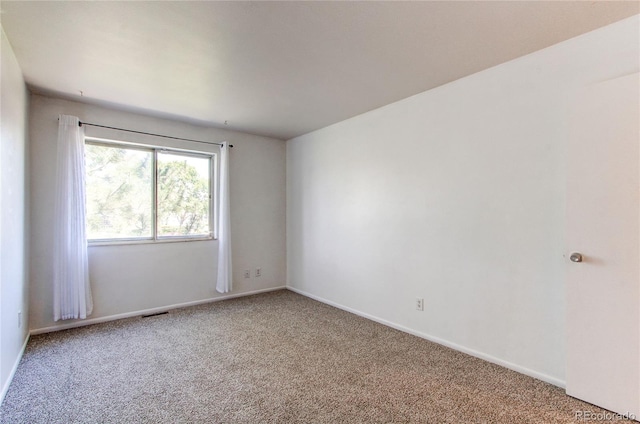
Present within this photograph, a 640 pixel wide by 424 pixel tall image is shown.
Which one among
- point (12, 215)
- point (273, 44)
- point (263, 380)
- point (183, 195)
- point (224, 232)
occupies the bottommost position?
point (263, 380)

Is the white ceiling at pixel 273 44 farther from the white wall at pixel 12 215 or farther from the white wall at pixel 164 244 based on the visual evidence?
the white wall at pixel 164 244

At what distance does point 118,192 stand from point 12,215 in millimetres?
1296

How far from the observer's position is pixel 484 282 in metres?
2.53

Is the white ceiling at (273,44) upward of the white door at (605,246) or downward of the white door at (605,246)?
→ upward

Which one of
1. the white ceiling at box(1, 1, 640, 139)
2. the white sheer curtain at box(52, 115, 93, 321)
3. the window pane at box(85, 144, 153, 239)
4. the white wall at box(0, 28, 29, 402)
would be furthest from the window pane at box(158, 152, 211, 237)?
the white wall at box(0, 28, 29, 402)

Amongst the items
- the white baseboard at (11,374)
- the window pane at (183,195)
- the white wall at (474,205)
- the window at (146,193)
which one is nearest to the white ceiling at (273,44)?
the white wall at (474,205)

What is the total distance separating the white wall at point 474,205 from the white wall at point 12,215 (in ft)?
9.40

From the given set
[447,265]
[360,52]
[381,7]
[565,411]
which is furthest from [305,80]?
[565,411]

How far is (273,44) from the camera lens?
6.95 ft

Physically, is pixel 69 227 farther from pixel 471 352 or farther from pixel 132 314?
pixel 471 352

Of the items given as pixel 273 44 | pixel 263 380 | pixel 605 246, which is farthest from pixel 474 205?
pixel 263 380

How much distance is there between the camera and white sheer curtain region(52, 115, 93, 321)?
3082 mm

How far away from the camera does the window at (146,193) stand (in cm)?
347

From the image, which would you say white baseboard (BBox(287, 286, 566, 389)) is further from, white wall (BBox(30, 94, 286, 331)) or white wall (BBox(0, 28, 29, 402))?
white wall (BBox(0, 28, 29, 402))
